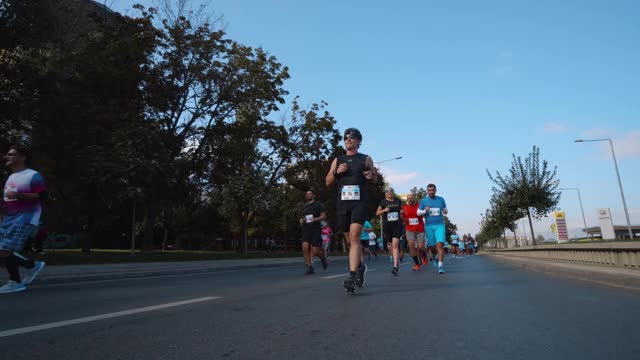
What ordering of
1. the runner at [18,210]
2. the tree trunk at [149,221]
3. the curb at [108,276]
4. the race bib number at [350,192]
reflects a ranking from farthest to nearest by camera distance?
the tree trunk at [149,221] < the curb at [108,276] < the runner at [18,210] < the race bib number at [350,192]

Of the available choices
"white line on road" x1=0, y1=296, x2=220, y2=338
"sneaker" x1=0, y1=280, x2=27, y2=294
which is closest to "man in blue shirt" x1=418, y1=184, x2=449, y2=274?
"white line on road" x1=0, y1=296, x2=220, y2=338

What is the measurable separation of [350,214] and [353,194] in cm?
29

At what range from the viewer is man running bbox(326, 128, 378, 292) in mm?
5891

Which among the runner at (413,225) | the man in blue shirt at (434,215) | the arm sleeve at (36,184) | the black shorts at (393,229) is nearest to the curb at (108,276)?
the arm sleeve at (36,184)

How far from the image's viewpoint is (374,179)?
5.99 m

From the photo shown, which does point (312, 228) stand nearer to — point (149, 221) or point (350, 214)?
point (350, 214)

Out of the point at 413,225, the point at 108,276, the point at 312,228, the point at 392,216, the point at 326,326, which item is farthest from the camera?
the point at 413,225

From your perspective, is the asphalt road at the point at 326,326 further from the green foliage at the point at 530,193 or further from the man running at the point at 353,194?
the green foliage at the point at 530,193

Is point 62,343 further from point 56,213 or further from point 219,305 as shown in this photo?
point 56,213

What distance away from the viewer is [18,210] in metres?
6.49

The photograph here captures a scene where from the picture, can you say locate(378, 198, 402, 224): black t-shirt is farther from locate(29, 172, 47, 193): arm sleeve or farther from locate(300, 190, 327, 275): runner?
locate(29, 172, 47, 193): arm sleeve

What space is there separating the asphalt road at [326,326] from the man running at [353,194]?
0.45m

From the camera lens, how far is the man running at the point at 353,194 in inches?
232

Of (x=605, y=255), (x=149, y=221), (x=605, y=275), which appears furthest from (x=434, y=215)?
(x=149, y=221)
